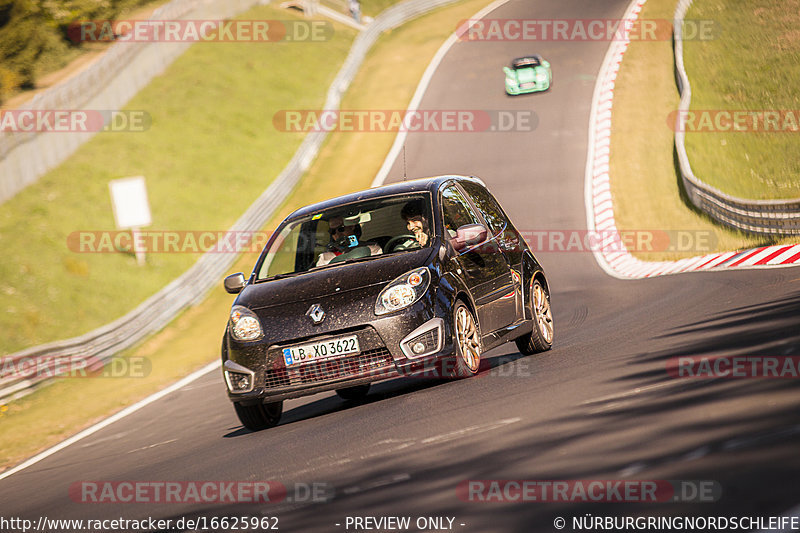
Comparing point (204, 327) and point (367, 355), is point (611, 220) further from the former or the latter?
point (367, 355)

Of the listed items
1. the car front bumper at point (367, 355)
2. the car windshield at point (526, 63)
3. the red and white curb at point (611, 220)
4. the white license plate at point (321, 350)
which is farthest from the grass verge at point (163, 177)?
the white license plate at point (321, 350)

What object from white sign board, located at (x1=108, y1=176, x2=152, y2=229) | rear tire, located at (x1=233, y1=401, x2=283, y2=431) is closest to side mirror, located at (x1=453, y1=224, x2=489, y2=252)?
rear tire, located at (x1=233, y1=401, x2=283, y2=431)

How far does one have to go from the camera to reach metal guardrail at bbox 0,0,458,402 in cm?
1547

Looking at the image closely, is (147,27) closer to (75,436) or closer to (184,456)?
(75,436)

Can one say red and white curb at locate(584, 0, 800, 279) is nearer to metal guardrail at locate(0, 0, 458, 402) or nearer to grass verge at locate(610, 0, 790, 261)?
grass verge at locate(610, 0, 790, 261)

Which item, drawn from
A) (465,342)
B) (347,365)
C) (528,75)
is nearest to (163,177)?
(528,75)

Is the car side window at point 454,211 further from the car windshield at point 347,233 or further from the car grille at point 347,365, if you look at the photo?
the car grille at point 347,365

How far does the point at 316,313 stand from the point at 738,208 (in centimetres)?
1530

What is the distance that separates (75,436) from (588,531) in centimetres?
889

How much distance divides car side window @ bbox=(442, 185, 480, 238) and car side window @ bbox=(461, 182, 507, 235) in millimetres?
290

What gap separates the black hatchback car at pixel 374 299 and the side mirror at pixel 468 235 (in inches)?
0.5

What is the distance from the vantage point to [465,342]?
831 centimetres

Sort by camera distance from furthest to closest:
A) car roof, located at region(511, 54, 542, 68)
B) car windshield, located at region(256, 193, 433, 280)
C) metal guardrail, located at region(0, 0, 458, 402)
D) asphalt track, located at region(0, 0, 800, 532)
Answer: car roof, located at region(511, 54, 542, 68)
metal guardrail, located at region(0, 0, 458, 402)
car windshield, located at region(256, 193, 433, 280)
asphalt track, located at region(0, 0, 800, 532)

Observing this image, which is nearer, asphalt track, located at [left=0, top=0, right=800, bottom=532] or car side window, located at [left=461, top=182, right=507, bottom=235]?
asphalt track, located at [left=0, top=0, right=800, bottom=532]
